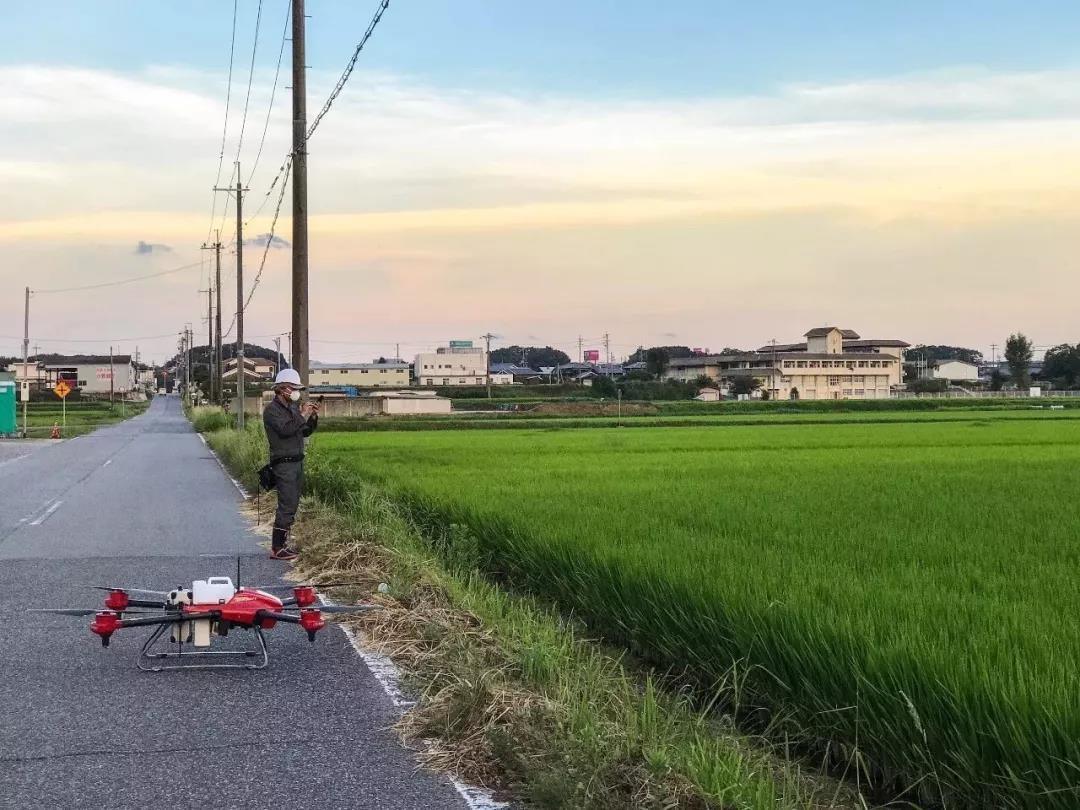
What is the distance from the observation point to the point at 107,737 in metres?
5.66

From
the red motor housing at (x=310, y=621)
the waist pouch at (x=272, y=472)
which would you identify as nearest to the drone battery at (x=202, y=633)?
the red motor housing at (x=310, y=621)

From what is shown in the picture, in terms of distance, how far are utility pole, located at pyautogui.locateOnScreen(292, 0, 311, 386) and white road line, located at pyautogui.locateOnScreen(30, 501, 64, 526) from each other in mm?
4294

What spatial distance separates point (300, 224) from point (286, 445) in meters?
7.49

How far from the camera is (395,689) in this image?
21.7 feet

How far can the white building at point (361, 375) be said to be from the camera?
153750 mm

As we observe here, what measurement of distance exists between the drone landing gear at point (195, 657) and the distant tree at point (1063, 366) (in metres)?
141

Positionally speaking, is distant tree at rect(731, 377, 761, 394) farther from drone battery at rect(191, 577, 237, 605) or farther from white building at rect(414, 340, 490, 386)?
drone battery at rect(191, 577, 237, 605)

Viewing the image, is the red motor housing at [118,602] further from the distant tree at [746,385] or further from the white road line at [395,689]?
the distant tree at [746,385]

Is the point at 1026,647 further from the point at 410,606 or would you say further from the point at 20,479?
the point at 20,479

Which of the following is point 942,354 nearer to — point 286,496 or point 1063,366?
point 1063,366

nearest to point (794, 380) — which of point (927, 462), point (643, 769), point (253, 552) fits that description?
point (927, 462)

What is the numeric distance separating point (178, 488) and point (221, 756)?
17.7m

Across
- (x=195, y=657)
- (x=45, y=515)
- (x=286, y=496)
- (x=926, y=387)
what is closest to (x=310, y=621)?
(x=195, y=657)

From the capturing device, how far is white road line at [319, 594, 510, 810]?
15.6ft
